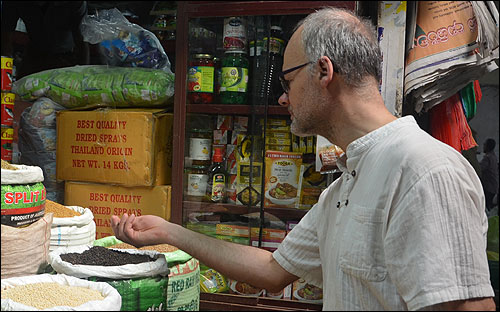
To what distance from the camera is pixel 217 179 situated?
6.59ft

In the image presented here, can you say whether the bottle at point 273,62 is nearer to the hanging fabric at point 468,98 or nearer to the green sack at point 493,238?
the hanging fabric at point 468,98

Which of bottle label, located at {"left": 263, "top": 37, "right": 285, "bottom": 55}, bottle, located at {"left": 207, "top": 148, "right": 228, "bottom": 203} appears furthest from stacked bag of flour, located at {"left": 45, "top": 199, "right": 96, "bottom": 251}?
bottle label, located at {"left": 263, "top": 37, "right": 285, "bottom": 55}

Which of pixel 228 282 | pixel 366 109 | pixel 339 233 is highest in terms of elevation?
pixel 366 109

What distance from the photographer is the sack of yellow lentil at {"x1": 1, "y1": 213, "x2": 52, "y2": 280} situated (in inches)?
41.0

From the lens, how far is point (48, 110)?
143 centimetres

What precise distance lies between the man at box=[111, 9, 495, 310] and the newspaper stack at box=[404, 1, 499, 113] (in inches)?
25.6

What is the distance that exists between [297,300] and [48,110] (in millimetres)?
1263

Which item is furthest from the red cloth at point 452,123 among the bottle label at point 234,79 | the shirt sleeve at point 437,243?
the shirt sleeve at point 437,243

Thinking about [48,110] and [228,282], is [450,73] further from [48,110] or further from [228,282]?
[48,110]

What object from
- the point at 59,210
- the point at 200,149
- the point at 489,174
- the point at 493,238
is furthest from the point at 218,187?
the point at 493,238

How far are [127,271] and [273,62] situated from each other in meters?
1.20

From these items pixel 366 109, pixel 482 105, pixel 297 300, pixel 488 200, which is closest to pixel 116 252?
pixel 366 109

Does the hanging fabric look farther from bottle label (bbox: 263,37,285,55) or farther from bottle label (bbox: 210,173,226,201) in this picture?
bottle label (bbox: 210,173,226,201)

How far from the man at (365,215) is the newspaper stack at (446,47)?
25.6 inches
